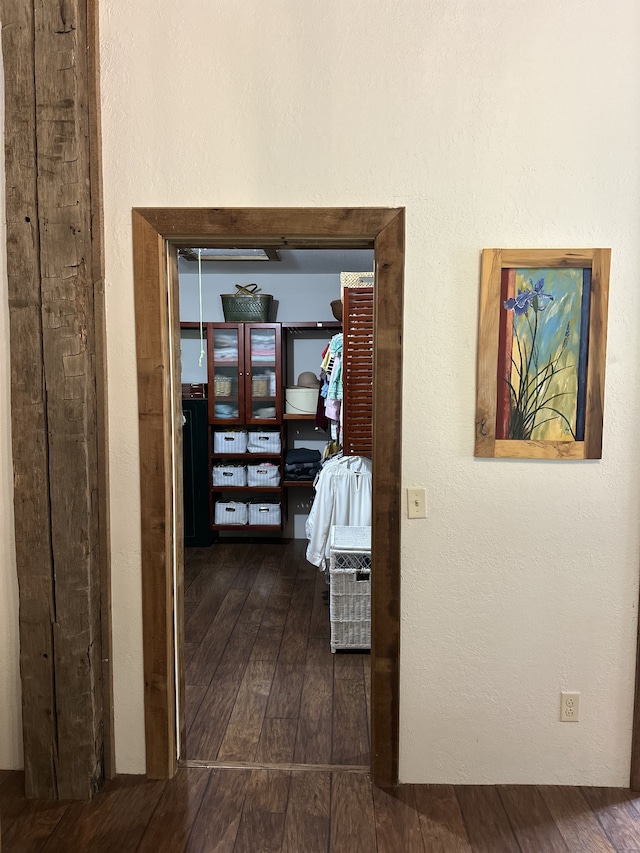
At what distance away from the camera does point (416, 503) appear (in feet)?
6.94

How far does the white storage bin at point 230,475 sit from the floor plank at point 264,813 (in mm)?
3018

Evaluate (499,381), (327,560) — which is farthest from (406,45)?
(327,560)

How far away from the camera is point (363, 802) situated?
2096 mm

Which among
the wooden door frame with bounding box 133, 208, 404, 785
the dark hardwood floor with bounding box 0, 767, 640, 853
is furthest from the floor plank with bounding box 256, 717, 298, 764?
the wooden door frame with bounding box 133, 208, 404, 785

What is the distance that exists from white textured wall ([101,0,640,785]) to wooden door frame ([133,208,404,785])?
5cm

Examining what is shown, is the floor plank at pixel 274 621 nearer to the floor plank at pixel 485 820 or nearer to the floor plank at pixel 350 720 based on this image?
the floor plank at pixel 350 720

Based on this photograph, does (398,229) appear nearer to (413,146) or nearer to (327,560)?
(413,146)

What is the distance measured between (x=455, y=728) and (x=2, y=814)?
1.59 metres

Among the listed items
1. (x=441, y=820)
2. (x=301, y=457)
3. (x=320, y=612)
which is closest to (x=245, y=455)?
(x=301, y=457)

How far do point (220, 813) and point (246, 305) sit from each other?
3737 millimetres

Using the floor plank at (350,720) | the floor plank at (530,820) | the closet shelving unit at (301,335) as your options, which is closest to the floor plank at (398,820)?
the floor plank at (350,720)

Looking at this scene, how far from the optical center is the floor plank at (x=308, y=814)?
1.91m

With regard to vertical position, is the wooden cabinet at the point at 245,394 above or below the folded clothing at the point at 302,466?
above

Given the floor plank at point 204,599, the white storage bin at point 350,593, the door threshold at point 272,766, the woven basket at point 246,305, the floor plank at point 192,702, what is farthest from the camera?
the woven basket at point 246,305
